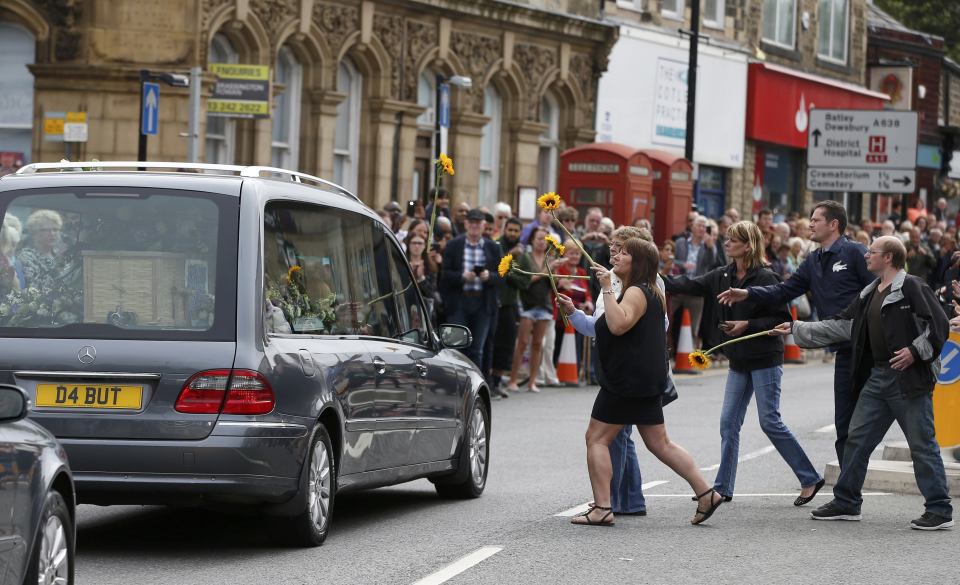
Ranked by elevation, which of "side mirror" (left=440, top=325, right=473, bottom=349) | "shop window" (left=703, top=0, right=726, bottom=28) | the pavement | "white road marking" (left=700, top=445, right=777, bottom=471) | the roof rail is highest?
"shop window" (left=703, top=0, right=726, bottom=28)

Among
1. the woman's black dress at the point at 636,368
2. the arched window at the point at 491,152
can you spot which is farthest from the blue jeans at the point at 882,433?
the arched window at the point at 491,152

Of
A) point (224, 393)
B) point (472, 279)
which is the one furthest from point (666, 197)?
point (224, 393)

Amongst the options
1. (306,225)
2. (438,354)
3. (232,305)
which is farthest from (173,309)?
(438,354)

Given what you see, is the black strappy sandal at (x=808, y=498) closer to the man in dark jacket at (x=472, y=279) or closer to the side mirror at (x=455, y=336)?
the side mirror at (x=455, y=336)

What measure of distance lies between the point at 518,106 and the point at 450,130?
235 cm

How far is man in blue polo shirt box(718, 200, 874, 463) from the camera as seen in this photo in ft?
40.8

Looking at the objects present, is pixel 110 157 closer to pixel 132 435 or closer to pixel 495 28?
pixel 495 28

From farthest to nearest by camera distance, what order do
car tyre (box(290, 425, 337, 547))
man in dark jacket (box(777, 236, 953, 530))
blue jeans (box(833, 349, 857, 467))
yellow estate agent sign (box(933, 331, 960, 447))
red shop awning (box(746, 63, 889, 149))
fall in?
red shop awning (box(746, 63, 889, 149))
yellow estate agent sign (box(933, 331, 960, 447))
blue jeans (box(833, 349, 857, 467))
man in dark jacket (box(777, 236, 953, 530))
car tyre (box(290, 425, 337, 547))

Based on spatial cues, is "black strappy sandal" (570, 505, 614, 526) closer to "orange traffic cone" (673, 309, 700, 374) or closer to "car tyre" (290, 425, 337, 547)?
"car tyre" (290, 425, 337, 547)

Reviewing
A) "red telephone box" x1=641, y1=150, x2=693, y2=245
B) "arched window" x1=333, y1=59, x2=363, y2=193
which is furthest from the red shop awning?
"arched window" x1=333, y1=59, x2=363, y2=193

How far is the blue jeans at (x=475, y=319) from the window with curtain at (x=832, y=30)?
30.2 meters

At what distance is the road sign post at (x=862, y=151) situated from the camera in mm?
36250

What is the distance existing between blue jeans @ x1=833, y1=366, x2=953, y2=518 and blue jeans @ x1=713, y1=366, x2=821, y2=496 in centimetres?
60

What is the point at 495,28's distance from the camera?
35156 millimetres
